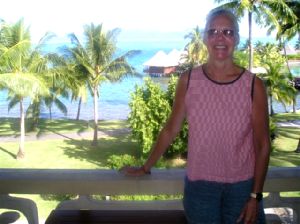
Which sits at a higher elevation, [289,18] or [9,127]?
[289,18]

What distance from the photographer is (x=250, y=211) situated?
49.6 inches

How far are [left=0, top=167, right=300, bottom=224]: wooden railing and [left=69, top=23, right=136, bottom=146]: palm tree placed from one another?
17676 millimetres

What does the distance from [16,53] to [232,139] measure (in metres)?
15.9

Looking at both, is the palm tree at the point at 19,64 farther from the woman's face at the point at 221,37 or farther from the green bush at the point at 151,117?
the woman's face at the point at 221,37

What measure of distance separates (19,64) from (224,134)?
1617 cm

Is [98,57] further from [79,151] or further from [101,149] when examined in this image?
[79,151]

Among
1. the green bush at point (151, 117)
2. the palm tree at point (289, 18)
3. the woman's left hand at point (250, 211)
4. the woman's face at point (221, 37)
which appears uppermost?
the palm tree at point (289, 18)

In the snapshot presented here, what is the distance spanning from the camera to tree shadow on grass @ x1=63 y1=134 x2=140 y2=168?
1867 cm

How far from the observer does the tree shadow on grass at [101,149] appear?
61.3ft

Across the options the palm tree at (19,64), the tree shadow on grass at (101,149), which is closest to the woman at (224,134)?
the palm tree at (19,64)

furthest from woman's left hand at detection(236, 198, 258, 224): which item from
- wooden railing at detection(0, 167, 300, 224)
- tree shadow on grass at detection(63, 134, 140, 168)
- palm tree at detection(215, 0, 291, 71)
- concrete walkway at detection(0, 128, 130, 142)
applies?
concrete walkway at detection(0, 128, 130, 142)

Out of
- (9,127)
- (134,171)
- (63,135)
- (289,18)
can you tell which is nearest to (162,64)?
(9,127)

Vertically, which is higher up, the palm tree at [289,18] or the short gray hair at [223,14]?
the palm tree at [289,18]

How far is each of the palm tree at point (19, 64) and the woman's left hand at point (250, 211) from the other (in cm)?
1540
